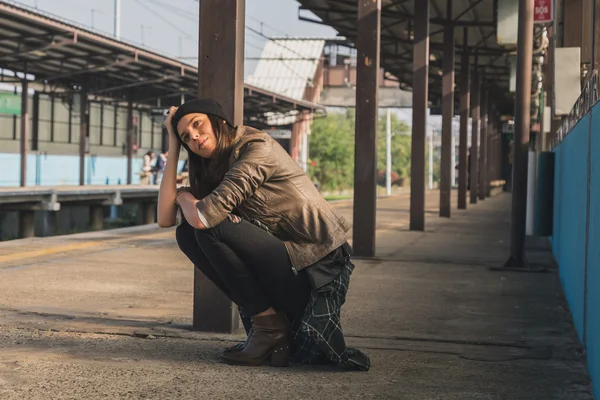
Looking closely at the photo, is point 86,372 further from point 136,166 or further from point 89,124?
point 136,166

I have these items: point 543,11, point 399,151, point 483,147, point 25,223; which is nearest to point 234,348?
point 543,11

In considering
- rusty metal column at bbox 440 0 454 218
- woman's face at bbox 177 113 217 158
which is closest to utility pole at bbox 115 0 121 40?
rusty metal column at bbox 440 0 454 218

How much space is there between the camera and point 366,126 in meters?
11.2

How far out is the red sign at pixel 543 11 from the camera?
1397cm

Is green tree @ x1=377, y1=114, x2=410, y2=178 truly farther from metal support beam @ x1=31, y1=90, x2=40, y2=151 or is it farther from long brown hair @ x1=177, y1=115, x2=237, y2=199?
long brown hair @ x1=177, y1=115, x2=237, y2=199

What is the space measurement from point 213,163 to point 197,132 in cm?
18

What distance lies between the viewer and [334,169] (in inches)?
3105

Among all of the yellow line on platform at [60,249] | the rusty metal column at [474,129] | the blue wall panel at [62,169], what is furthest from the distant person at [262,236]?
the rusty metal column at [474,129]

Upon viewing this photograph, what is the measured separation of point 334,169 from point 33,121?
47.7m

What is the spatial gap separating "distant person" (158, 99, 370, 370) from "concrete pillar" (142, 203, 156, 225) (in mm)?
27062

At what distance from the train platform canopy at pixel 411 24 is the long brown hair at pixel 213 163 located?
14.1m

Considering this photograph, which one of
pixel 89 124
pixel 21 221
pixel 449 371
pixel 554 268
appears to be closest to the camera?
pixel 449 371

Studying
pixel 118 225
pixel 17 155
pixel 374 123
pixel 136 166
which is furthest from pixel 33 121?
pixel 374 123

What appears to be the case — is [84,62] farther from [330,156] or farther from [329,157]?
[329,157]
